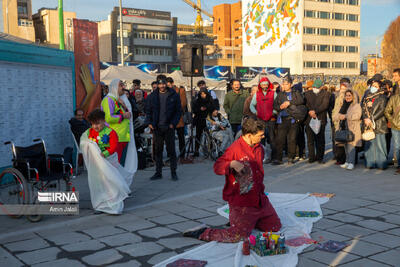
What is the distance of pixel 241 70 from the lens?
123 feet

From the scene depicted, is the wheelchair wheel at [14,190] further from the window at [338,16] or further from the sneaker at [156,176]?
the window at [338,16]

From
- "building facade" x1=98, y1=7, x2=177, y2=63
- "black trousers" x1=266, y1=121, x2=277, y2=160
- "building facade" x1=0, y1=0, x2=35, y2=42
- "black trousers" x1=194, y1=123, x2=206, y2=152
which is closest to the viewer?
"black trousers" x1=266, y1=121, x2=277, y2=160

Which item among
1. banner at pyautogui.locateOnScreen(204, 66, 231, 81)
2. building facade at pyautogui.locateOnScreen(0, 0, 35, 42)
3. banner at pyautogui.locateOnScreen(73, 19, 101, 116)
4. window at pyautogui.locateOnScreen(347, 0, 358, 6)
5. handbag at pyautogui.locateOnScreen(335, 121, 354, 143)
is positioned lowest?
handbag at pyautogui.locateOnScreen(335, 121, 354, 143)

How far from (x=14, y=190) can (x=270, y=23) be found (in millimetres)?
90125

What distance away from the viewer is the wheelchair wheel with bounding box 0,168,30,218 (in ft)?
18.8

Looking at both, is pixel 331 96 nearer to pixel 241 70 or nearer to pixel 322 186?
pixel 322 186

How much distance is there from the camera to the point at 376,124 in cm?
921

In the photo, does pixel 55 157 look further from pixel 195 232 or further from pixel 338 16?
pixel 338 16

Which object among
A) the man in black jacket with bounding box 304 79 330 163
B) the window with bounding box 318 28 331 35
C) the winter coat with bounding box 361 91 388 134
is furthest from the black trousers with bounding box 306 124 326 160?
the window with bounding box 318 28 331 35

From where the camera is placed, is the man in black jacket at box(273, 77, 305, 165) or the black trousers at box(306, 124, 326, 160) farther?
the black trousers at box(306, 124, 326, 160)

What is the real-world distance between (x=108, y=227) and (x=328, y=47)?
287 ft

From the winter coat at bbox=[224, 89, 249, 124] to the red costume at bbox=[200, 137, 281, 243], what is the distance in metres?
6.19

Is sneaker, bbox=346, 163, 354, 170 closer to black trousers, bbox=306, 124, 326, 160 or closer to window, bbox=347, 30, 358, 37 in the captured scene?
black trousers, bbox=306, 124, 326, 160

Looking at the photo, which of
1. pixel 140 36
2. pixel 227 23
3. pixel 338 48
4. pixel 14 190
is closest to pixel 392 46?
pixel 338 48
